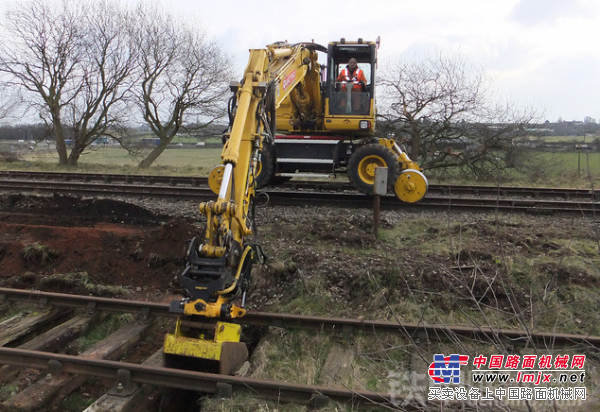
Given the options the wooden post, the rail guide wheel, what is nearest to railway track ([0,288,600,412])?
the wooden post

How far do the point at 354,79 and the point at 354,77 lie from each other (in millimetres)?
54

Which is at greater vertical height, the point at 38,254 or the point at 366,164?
the point at 366,164

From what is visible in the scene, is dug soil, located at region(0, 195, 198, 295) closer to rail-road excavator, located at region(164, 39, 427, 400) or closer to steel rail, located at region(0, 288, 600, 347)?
steel rail, located at region(0, 288, 600, 347)

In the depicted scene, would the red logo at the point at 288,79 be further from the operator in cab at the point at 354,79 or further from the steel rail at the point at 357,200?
the operator in cab at the point at 354,79

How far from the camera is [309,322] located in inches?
202

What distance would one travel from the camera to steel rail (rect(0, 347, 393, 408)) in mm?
3793

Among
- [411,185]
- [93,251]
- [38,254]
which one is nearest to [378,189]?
[411,185]

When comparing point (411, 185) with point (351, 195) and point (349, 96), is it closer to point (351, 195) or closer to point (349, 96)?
point (351, 195)

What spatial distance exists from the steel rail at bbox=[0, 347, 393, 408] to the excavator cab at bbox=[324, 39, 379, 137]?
7300 mm

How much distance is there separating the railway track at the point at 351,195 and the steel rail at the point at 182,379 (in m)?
5.20

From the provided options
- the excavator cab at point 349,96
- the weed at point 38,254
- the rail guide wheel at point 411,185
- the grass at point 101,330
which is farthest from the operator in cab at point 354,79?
the grass at point 101,330

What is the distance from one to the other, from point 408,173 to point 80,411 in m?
7.56

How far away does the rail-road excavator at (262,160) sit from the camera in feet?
13.7

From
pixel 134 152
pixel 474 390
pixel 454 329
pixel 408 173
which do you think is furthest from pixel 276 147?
pixel 134 152
